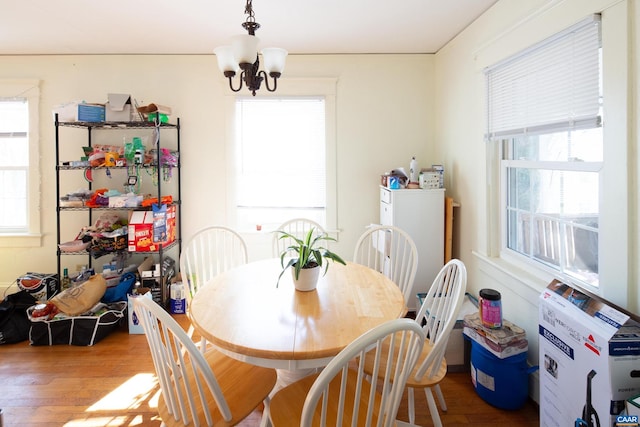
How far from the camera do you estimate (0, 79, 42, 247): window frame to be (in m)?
3.34

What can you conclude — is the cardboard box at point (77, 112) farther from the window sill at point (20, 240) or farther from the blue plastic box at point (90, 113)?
the window sill at point (20, 240)

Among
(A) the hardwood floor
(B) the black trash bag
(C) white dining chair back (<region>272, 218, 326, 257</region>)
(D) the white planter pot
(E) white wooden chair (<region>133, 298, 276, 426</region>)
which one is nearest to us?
(E) white wooden chair (<region>133, 298, 276, 426</region>)

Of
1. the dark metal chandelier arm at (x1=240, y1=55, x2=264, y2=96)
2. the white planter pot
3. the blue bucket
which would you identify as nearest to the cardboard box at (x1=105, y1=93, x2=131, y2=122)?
the dark metal chandelier arm at (x1=240, y1=55, x2=264, y2=96)

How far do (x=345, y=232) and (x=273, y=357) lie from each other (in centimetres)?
235

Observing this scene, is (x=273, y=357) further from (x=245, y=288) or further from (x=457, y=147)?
(x=457, y=147)

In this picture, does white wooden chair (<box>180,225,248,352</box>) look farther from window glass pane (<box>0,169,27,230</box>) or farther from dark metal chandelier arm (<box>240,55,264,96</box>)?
window glass pane (<box>0,169,27,230</box>)

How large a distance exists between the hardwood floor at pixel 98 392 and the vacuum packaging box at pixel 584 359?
408 mm

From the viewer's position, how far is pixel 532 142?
86.4 inches

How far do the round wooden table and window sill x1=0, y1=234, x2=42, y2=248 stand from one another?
267 cm

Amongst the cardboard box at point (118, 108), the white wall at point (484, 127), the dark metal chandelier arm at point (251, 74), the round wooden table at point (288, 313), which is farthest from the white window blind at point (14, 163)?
the white wall at point (484, 127)

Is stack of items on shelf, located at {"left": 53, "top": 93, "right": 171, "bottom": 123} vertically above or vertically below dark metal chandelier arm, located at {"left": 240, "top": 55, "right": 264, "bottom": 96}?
above

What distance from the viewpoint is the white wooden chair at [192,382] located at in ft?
3.79

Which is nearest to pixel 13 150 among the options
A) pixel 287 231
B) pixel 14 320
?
pixel 14 320

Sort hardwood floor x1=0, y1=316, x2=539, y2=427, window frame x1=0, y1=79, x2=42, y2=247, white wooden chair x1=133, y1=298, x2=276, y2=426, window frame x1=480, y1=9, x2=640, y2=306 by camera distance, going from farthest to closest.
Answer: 1. window frame x1=0, y1=79, x2=42, y2=247
2. hardwood floor x1=0, y1=316, x2=539, y2=427
3. window frame x1=480, y1=9, x2=640, y2=306
4. white wooden chair x1=133, y1=298, x2=276, y2=426
